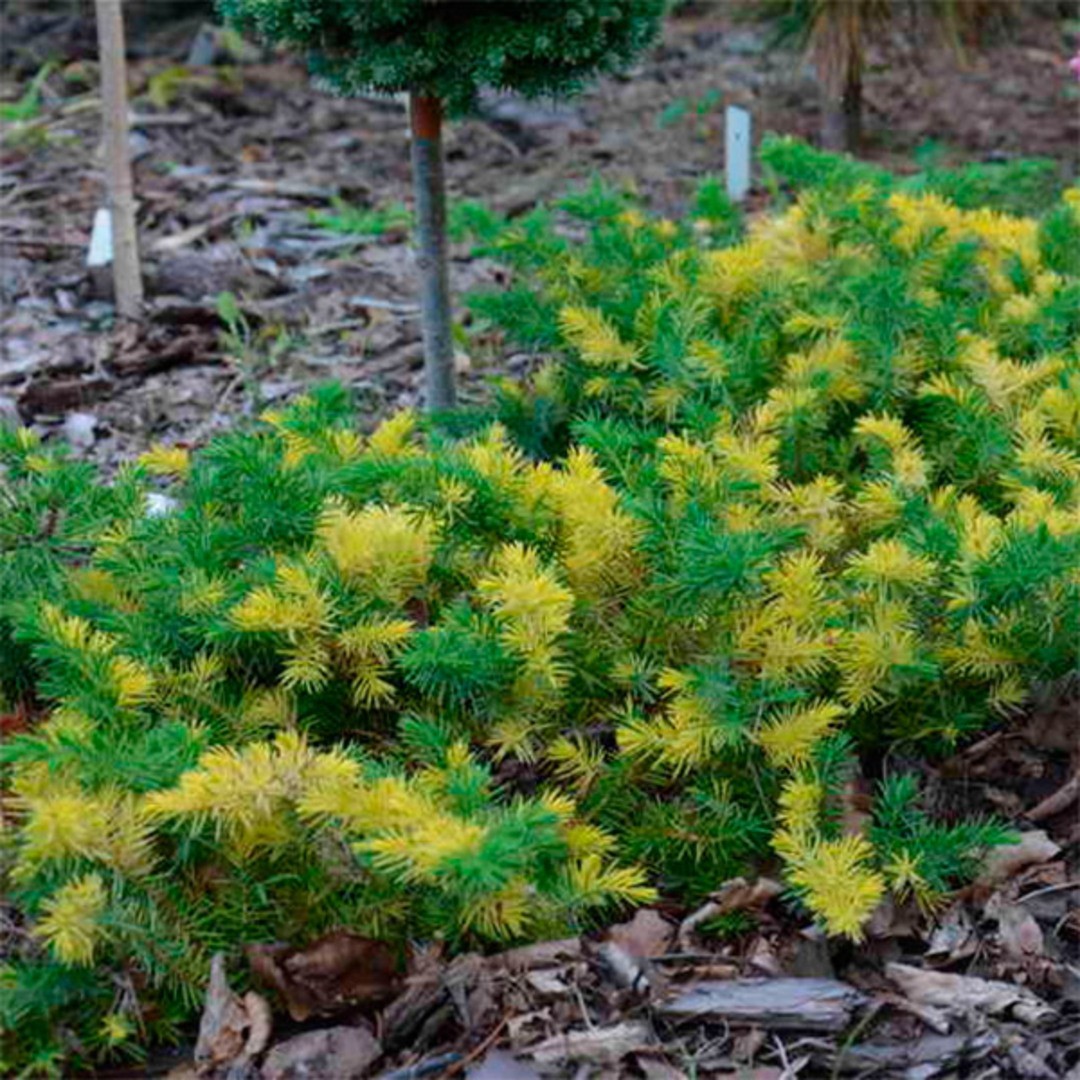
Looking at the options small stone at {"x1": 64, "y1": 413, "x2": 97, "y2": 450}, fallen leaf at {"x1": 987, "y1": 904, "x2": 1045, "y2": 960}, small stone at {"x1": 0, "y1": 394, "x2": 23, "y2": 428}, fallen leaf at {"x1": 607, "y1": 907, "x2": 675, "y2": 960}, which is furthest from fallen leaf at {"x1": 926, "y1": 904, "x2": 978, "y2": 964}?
small stone at {"x1": 0, "y1": 394, "x2": 23, "y2": 428}

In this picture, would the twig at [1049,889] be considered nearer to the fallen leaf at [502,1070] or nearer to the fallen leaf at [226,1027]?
the fallen leaf at [502,1070]

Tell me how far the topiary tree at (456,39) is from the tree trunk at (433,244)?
70mm

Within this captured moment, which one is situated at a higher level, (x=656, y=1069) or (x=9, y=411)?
(x=9, y=411)

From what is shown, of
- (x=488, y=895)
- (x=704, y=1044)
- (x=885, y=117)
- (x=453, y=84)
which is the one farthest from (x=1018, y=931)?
(x=885, y=117)

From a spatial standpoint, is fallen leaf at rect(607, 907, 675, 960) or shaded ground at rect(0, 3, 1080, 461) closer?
fallen leaf at rect(607, 907, 675, 960)

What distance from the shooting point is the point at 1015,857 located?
2.11m

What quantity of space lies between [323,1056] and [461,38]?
1.86m

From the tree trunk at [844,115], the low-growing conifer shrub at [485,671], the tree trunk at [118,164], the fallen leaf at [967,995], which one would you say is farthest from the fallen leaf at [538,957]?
the tree trunk at [844,115]

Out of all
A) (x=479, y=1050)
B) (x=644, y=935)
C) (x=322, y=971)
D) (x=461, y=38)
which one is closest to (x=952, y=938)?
(x=644, y=935)

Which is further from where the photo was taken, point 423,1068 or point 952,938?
point 952,938

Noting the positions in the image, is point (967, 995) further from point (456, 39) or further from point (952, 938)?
point (456, 39)

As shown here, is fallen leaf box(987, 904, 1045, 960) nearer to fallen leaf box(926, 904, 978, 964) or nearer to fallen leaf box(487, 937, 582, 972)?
fallen leaf box(926, 904, 978, 964)

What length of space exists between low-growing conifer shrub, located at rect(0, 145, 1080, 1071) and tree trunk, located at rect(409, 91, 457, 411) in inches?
29.2

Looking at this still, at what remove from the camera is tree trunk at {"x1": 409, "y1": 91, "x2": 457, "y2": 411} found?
3.24m
